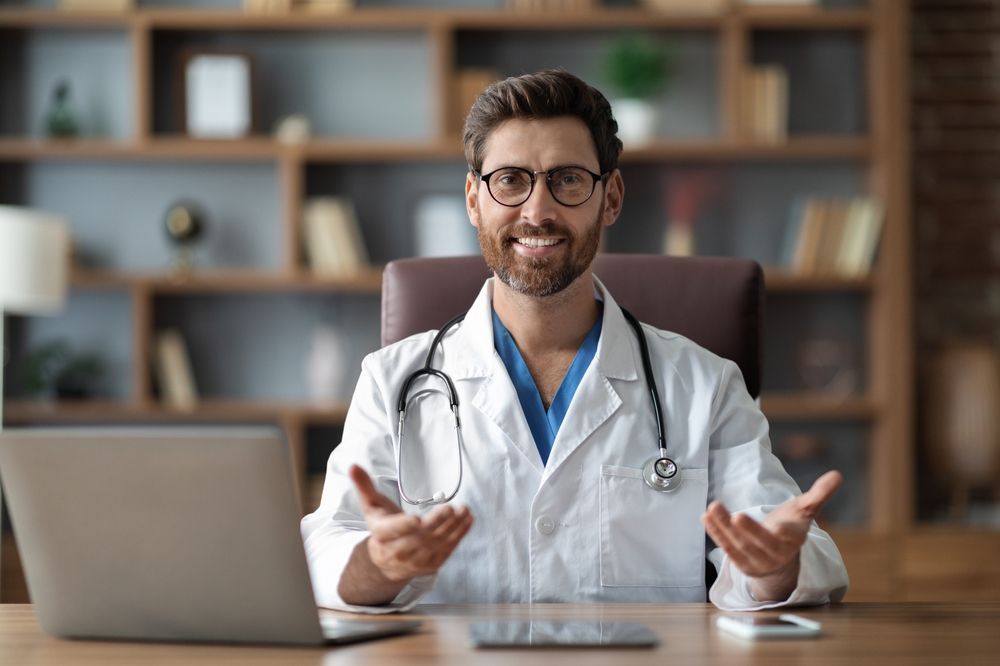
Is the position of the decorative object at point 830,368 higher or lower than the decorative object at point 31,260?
lower

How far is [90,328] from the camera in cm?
414

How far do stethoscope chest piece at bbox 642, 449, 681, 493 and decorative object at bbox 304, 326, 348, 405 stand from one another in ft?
7.86

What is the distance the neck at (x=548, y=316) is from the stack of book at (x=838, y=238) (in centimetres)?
222

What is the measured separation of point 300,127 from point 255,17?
38cm

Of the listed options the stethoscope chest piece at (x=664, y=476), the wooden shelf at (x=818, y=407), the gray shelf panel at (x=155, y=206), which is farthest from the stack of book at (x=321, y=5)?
the stethoscope chest piece at (x=664, y=476)

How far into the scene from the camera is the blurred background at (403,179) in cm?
398

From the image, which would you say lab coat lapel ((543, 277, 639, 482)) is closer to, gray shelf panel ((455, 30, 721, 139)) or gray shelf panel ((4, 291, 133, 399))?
gray shelf panel ((455, 30, 721, 139))

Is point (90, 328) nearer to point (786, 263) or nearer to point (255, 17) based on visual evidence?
point (255, 17)

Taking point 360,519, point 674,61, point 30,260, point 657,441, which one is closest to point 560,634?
point 360,519

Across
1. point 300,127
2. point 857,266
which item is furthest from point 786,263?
point 300,127

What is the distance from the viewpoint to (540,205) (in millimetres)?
1816

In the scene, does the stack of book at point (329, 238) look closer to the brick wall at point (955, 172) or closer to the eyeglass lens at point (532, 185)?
the brick wall at point (955, 172)

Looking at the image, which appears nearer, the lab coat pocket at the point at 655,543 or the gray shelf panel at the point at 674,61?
the lab coat pocket at the point at 655,543

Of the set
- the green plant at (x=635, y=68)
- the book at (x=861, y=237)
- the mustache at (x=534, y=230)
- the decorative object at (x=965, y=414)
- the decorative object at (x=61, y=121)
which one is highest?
the green plant at (x=635, y=68)
